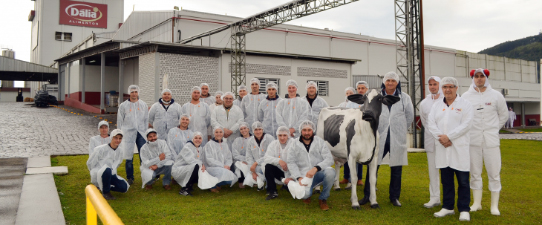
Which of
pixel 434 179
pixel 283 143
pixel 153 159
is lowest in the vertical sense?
pixel 434 179

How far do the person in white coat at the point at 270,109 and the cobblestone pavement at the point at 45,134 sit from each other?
7.05 metres

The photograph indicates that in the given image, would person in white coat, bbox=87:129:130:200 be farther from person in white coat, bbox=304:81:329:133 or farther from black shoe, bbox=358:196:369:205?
black shoe, bbox=358:196:369:205

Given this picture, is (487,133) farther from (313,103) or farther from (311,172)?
(313,103)

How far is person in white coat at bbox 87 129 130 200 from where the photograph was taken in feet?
20.3

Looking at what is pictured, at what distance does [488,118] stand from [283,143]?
305cm

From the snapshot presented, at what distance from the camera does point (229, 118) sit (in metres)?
7.93

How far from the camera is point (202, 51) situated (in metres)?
Answer: 21.1

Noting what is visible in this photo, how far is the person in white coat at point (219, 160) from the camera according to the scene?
688 cm

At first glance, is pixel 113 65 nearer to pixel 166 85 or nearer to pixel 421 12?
pixel 166 85

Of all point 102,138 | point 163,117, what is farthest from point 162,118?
point 102,138

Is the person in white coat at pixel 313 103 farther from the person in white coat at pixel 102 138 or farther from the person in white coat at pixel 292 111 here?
the person in white coat at pixel 102 138

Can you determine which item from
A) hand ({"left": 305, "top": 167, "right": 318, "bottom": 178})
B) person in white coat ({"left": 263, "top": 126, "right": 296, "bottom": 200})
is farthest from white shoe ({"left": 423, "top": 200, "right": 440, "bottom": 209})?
person in white coat ({"left": 263, "top": 126, "right": 296, "bottom": 200})

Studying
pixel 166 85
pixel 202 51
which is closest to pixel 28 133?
pixel 166 85

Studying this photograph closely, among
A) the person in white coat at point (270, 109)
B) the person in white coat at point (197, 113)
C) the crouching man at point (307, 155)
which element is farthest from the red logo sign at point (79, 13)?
the crouching man at point (307, 155)
